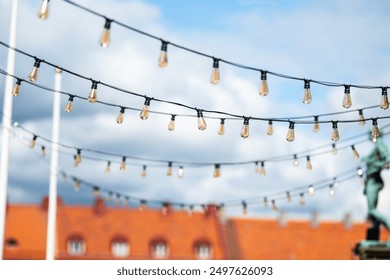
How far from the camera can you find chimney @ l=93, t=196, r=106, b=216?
167 ft

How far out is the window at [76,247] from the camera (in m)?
47.3

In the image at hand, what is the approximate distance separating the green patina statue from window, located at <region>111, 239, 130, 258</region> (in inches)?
1209

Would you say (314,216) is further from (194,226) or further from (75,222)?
(75,222)

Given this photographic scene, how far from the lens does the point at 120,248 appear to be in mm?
49594

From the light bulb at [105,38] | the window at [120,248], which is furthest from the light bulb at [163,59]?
the window at [120,248]

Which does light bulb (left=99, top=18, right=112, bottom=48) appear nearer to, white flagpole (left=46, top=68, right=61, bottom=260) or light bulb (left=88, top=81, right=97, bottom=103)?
light bulb (left=88, top=81, right=97, bottom=103)

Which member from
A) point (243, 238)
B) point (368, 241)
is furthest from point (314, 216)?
point (368, 241)

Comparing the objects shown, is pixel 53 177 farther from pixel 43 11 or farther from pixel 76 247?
pixel 76 247

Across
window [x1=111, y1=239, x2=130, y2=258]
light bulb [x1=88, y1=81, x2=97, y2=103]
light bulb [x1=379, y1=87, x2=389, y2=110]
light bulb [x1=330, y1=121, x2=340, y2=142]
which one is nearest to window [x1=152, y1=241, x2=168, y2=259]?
window [x1=111, y1=239, x2=130, y2=258]

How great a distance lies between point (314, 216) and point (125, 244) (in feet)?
47.3

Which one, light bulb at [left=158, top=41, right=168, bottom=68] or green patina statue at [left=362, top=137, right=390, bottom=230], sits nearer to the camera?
light bulb at [left=158, top=41, right=168, bottom=68]

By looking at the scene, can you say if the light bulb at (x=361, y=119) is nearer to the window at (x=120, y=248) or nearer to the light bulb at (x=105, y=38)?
the light bulb at (x=105, y=38)
